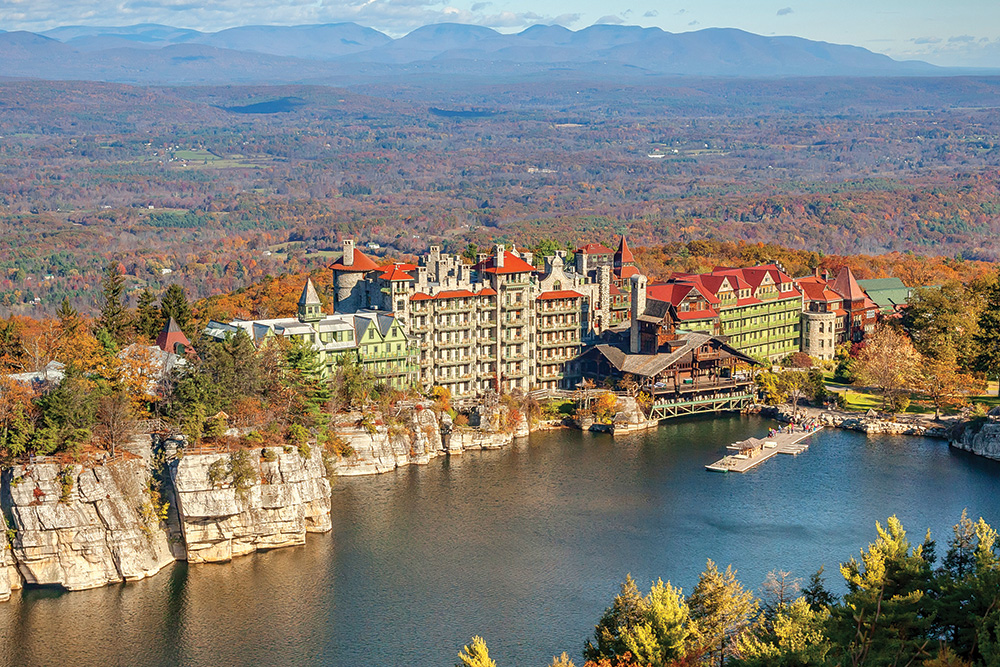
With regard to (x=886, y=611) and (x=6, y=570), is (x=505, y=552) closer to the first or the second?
(x=6, y=570)

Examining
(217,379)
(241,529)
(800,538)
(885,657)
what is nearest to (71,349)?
(217,379)

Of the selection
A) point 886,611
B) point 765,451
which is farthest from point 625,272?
point 886,611

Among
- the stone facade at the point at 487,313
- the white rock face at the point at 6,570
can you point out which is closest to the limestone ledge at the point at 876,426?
the stone facade at the point at 487,313

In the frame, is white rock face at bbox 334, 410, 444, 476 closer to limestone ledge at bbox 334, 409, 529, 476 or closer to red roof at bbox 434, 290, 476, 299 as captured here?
limestone ledge at bbox 334, 409, 529, 476

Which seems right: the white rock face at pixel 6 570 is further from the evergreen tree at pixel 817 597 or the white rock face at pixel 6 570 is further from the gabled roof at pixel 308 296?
the evergreen tree at pixel 817 597

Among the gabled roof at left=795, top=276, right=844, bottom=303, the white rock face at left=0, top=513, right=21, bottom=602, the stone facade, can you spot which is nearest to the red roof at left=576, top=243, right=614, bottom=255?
the stone facade
